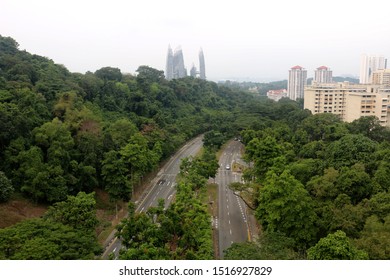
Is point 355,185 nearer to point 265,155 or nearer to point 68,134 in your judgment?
point 265,155

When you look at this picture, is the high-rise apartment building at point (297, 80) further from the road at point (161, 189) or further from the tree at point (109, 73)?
the road at point (161, 189)

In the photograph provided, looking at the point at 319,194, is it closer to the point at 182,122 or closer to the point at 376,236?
the point at 376,236

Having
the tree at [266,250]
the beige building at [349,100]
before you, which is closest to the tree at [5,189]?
the tree at [266,250]

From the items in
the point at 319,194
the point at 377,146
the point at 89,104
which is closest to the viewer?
the point at 319,194

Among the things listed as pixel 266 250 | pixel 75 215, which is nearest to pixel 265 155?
pixel 266 250

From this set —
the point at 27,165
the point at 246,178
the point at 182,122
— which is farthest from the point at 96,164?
the point at 182,122

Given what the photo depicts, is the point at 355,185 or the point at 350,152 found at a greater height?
the point at 350,152
